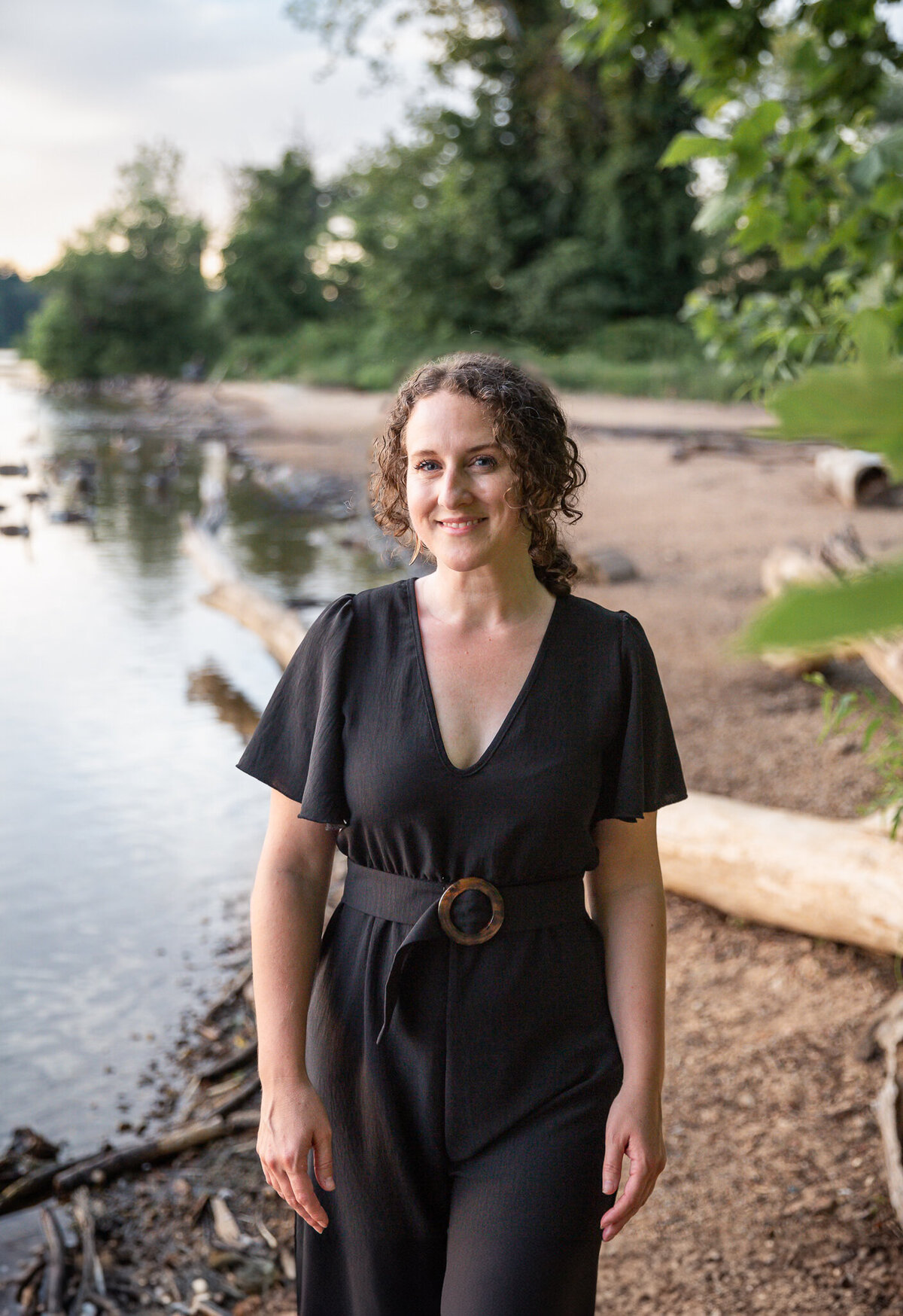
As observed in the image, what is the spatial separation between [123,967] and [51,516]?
1241 cm

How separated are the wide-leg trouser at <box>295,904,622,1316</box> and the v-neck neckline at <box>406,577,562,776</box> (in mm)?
261

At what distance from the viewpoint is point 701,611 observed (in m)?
9.16

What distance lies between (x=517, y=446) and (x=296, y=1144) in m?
1.07

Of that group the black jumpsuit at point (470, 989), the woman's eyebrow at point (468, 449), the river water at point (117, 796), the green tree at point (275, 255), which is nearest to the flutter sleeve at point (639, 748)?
the black jumpsuit at point (470, 989)

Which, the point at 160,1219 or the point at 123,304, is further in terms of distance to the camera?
the point at 123,304

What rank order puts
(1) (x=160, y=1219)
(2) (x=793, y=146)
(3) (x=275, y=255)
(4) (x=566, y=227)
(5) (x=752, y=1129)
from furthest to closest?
1. (3) (x=275, y=255)
2. (4) (x=566, y=227)
3. (1) (x=160, y=1219)
4. (5) (x=752, y=1129)
5. (2) (x=793, y=146)

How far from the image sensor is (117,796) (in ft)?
23.7

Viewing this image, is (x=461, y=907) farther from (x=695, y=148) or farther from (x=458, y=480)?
(x=695, y=148)

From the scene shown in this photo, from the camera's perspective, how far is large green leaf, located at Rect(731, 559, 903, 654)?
0.31m

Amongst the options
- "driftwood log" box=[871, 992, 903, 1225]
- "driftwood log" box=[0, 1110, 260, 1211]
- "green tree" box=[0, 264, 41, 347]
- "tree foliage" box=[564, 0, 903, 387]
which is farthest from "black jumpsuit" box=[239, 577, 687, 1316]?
"green tree" box=[0, 264, 41, 347]

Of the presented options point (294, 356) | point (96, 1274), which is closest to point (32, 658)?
point (96, 1274)

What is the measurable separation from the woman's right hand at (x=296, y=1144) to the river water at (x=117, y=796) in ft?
8.44

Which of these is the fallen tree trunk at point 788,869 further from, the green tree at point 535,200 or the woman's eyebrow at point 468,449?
the green tree at point 535,200

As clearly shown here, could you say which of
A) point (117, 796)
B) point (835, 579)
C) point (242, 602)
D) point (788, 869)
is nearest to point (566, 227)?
point (242, 602)
